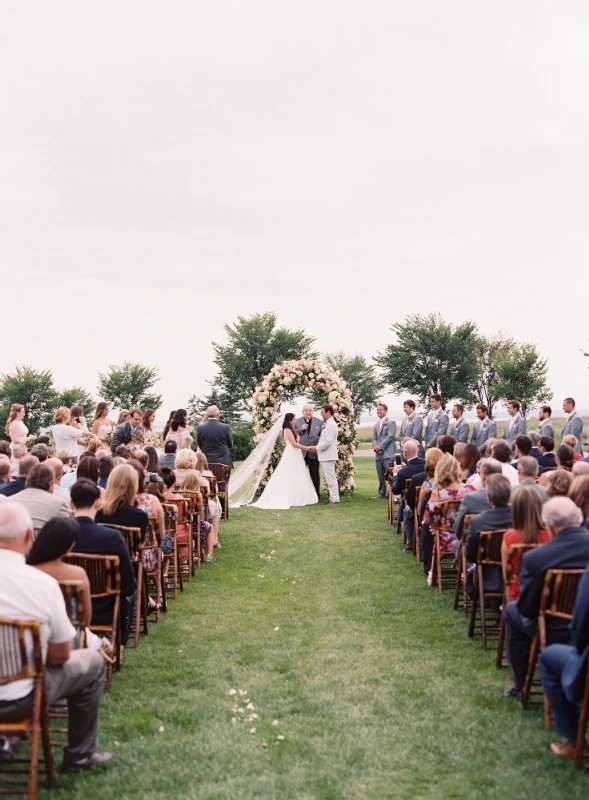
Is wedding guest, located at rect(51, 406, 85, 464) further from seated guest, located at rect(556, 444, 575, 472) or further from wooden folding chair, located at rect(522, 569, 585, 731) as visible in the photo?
wooden folding chair, located at rect(522, 569, 585, 731)

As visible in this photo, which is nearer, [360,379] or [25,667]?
[25,667]

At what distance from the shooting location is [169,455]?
1212 centimetres

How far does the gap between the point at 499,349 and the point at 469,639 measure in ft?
232

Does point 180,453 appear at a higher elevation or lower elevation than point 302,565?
higher

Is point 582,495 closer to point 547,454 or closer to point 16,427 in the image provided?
point 547,454

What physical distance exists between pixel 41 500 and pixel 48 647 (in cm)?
238

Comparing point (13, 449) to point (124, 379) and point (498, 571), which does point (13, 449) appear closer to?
point (498, 571)

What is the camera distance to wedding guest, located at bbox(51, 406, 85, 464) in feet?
44.0

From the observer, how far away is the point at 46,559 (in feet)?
15.5

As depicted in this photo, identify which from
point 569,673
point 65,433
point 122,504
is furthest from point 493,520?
point 65,433

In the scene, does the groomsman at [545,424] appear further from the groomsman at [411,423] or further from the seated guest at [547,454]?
Answer: the seated guest at [547,454]

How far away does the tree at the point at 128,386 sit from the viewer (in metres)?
68.3

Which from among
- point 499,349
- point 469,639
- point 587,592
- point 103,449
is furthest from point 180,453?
point 499,349

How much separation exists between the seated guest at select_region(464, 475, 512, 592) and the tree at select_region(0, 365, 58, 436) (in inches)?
2431
